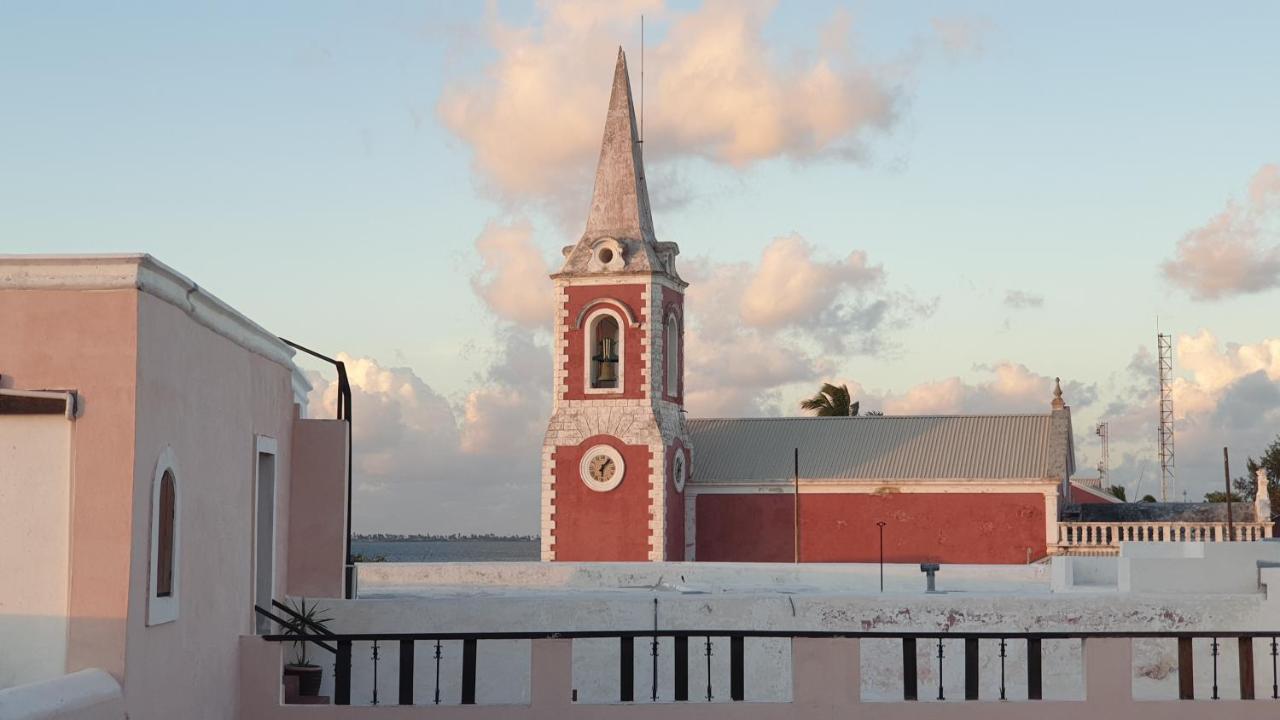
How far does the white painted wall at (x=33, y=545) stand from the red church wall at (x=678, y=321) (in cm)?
3046

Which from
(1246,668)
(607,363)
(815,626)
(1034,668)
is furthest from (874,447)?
(1034,668)

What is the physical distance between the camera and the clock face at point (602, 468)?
129 feet

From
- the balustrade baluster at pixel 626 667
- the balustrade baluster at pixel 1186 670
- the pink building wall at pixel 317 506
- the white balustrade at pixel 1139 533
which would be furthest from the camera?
the white balustrade at pixel 1139 533

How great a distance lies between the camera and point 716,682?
15727 millimetres

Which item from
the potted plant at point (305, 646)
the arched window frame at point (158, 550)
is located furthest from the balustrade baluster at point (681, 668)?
the arched window frame at point (158, 550)

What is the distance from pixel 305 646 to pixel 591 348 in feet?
85.7

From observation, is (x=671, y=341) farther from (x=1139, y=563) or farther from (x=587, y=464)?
(x=1139, y=563)

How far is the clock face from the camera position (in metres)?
39.3

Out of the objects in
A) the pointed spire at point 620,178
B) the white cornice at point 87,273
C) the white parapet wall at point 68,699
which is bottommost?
the white parapet wall at point 68,699

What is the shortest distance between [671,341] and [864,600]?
25.8m

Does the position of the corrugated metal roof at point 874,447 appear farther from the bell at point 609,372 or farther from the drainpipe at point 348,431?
the drainpipe at point 348,431

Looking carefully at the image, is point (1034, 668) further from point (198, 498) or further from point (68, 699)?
point (68, 699)

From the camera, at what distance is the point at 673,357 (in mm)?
40875

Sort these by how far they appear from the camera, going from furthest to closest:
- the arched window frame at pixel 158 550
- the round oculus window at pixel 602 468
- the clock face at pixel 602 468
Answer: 1. the clock face at pixel 602 468
2. the round oculus window at pixel 602 468
3. the arched window frame at pixel 158 550
